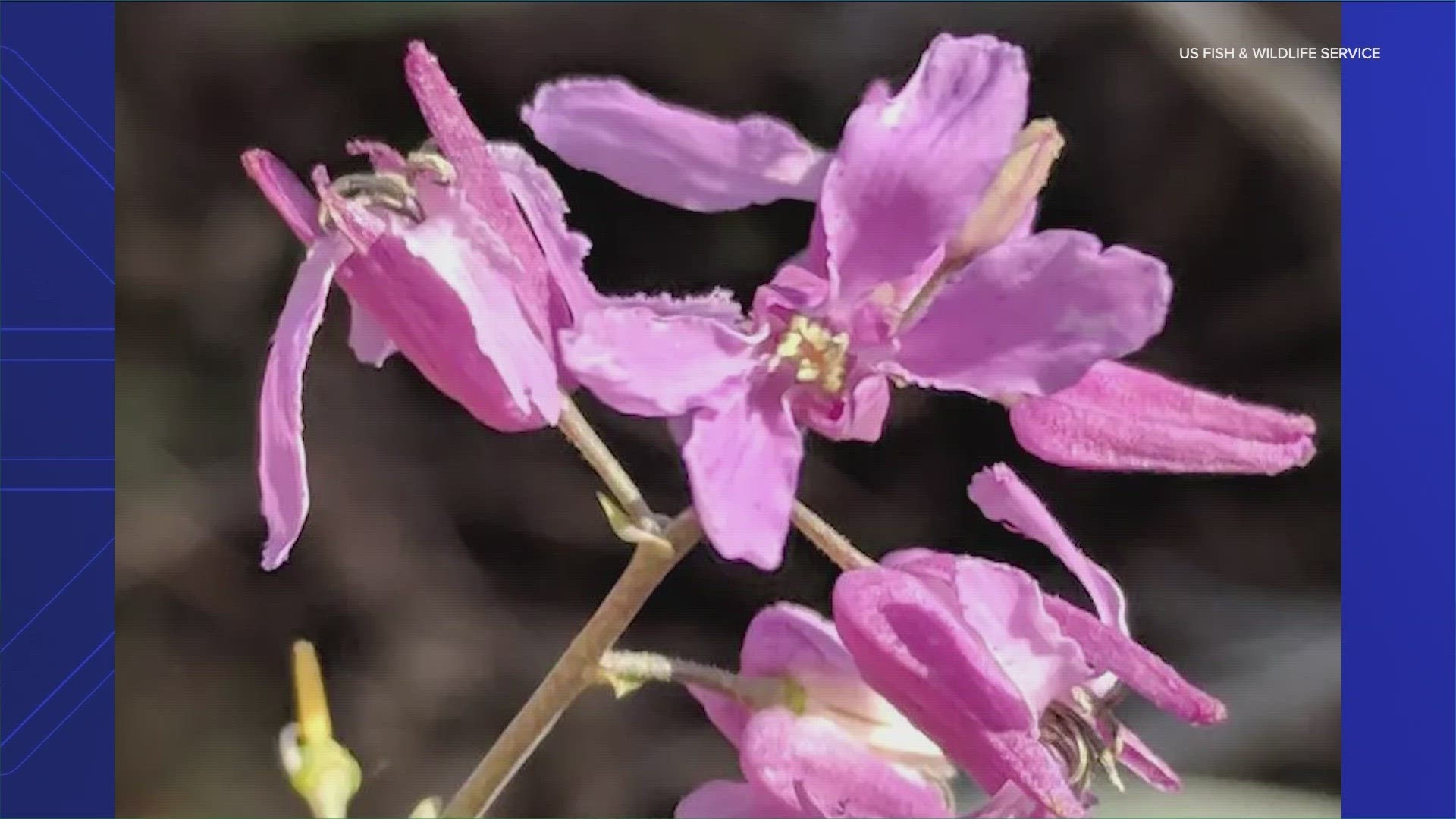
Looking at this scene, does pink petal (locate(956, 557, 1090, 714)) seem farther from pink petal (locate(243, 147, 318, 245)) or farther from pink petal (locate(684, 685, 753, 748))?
pink petal (locate(243, 147, 318, 245))

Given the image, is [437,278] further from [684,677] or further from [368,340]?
[684,677]

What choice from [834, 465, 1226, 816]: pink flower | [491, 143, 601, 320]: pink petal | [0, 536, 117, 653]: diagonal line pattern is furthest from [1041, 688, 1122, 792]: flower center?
[0, 536, 117, 653]: diagonal line pattern

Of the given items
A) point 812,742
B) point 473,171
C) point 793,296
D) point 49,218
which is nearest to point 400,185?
point 473,171

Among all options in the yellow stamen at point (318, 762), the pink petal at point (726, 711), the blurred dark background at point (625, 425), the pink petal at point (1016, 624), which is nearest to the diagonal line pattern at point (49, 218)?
the blurred dark background at point (625, 425)

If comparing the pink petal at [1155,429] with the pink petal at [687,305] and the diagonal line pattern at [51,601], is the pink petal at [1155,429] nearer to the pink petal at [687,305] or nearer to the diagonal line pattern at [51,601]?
the pink petal at [687,305]

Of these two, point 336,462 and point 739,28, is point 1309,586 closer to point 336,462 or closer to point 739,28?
point 739,28

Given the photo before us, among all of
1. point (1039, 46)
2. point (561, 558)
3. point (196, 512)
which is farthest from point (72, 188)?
point (1039, 46)
